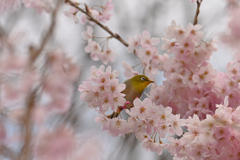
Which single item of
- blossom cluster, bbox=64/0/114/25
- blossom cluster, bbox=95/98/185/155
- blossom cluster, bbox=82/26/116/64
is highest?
blossom cluster, bbox=64/0/114/25

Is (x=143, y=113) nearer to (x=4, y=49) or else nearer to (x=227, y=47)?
(x=227, y=47)

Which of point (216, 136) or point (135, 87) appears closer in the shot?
point (216, 136)

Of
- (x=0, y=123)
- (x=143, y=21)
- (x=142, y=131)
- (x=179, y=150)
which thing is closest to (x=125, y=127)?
(x=142, y=131)

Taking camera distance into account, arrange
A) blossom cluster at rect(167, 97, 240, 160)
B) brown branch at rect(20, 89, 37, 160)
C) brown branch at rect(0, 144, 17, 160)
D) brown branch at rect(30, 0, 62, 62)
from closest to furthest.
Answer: blossom cluster at rect(167, 97, 240, 160), brown branch at rect(20, 89, 37, 160), brown branch at rect(30, 0, 62, 62), brown branch at rect(0, 144, 17, 160)

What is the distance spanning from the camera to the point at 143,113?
807mm

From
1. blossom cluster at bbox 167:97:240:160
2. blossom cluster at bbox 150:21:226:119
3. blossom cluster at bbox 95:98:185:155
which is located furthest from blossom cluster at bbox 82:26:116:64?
blossom cluster at bbox 167:97:240:160

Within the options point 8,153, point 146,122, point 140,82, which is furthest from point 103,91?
point 8,153

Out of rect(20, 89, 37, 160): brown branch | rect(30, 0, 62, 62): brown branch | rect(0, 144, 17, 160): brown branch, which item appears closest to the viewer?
rect(20, 89, 37, 160): brown branch

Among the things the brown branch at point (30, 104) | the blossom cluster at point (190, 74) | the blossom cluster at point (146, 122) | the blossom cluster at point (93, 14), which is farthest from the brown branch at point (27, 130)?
the blossom cluster at point (190, 74)

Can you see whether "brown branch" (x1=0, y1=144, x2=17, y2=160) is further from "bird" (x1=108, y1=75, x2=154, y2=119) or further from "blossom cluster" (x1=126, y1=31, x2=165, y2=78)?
"blossom cluster" (x1=126, y1=31, x2=165, y2=78)

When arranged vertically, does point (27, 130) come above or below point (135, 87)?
below

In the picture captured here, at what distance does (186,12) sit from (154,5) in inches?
22.0

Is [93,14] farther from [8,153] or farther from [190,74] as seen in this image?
[8,153]

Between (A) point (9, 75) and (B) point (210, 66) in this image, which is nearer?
(B) point (210, 66)
